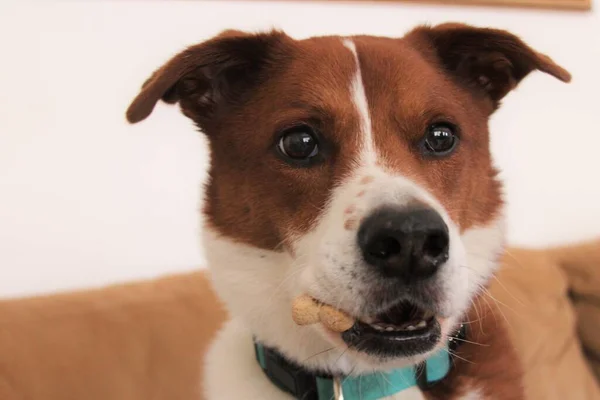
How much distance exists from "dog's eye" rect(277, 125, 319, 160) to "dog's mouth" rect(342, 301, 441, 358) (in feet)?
1.03

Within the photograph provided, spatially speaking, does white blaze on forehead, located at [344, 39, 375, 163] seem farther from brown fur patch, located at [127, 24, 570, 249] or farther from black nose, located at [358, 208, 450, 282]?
black nose, located at [358, 208, 450, 282]

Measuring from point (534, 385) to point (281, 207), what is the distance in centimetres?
108

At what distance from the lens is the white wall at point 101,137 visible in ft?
5.38

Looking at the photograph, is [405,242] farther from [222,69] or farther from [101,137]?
[101,137]

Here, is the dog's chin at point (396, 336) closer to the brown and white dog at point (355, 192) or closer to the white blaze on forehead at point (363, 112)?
the brown and white dog at point (355, 192)

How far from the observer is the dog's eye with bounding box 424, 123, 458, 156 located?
1.01 m

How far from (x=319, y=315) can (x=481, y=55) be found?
2.20 ft

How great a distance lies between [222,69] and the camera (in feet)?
3.64

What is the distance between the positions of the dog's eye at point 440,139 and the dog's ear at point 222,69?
0.33 m

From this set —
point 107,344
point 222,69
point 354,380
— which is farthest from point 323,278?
point 107,344

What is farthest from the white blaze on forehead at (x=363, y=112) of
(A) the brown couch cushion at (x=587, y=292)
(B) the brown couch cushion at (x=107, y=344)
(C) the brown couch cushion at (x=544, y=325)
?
(A) the brown couch cushion at (x=587, y=292)

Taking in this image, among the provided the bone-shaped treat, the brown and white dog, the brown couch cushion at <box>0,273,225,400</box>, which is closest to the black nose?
the brown and white dog

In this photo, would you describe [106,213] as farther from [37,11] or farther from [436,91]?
[436,91]

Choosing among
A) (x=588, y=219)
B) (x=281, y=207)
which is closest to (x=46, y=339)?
(x=281, y=207)
